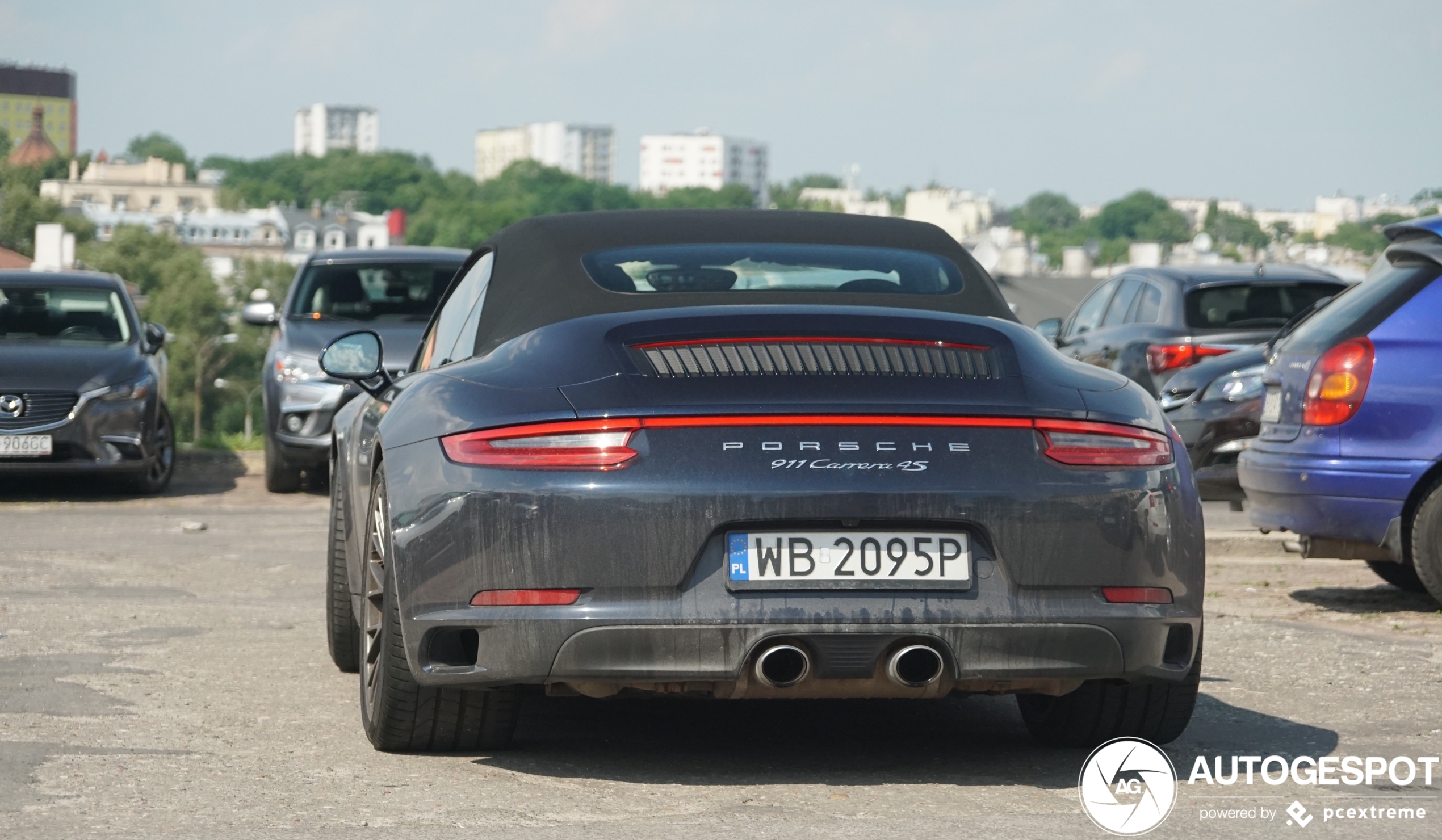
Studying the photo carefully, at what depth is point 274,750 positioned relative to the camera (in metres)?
5.00

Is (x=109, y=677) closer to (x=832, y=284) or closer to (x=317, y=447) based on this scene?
(x=832, y=284)

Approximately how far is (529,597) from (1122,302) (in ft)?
40.4

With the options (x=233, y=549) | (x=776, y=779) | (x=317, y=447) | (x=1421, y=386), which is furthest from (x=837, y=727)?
(x=317, y=447)

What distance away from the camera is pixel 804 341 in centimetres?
454

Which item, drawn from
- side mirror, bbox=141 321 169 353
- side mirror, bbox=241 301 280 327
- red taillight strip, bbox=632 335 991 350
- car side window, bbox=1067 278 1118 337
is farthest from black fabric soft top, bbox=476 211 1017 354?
car side window, bbox=1067 278 1118 337

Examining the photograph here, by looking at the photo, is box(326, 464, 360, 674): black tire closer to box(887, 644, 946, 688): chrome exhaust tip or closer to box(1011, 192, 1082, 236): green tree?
box(887, 644, 946, 688): chrome exhaust tip

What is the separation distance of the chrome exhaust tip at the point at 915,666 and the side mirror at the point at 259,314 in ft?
35.7

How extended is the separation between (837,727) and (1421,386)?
3.42 meters

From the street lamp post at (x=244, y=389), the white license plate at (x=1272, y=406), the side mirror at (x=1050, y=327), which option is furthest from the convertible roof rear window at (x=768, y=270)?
the street lamp post at (x=244, y=389)

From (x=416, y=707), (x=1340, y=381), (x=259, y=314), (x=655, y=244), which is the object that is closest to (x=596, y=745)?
(x=416, y=707)

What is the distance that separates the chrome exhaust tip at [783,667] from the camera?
430 cm

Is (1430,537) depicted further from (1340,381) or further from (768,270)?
(768,270)

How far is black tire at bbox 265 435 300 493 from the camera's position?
1377 cm

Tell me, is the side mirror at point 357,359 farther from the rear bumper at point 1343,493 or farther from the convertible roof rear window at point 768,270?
the rear bumper at point 1343,493
